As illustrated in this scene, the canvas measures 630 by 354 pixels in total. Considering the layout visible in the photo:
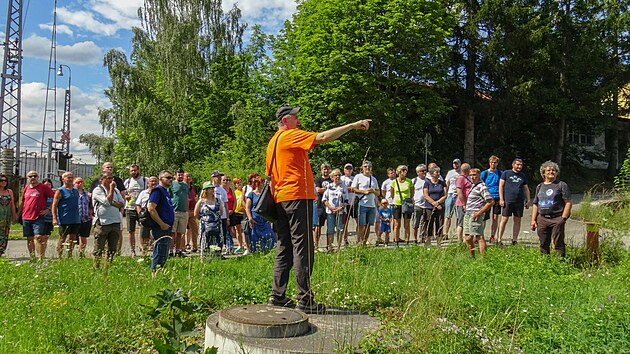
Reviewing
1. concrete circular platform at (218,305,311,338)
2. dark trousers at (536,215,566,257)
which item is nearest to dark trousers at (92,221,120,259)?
concrete circular platform at (218,305,311,338)

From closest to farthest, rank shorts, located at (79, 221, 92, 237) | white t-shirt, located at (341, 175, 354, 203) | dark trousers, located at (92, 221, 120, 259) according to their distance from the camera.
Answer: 1. dark trousers, located at (92, 221, 120, 259)
2. shorts, located at (79, 221, 92, 237)
3. white t-shirt, located at (341, 175, 354, 203)

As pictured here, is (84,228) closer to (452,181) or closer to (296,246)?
(296,246)

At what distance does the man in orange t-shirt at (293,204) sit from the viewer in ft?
16.4

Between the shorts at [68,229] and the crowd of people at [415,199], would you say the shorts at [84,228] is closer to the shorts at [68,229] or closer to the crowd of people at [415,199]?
the shorts at [68,229]

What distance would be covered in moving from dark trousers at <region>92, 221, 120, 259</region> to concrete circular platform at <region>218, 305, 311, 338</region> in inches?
177

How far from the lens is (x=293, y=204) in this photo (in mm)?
5047

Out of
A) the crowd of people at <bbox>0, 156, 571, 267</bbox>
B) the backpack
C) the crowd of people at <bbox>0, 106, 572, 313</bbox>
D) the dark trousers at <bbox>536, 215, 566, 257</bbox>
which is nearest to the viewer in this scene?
the crowd of people at <bbox>0, 106, 572, 313</bbox>

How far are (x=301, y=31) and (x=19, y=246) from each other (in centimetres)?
2064

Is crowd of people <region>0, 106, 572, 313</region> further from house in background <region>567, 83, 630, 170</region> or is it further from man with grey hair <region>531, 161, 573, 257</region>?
house in background <region>567, 83, 630, 170</region>

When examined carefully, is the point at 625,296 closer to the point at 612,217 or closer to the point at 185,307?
the point at 185,307

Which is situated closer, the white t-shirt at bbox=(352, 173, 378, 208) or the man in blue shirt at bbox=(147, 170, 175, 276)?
the man in blue shirt at bbox=(147, 170, 175, 276)

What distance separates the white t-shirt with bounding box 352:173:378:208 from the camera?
11508mm

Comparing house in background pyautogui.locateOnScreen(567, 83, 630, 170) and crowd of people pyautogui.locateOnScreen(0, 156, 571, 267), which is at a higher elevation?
house in background pyautogui.locateOnScreen(567, 83, 630, 170)

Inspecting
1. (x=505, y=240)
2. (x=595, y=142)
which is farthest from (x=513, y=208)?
(x=595, y=142)
